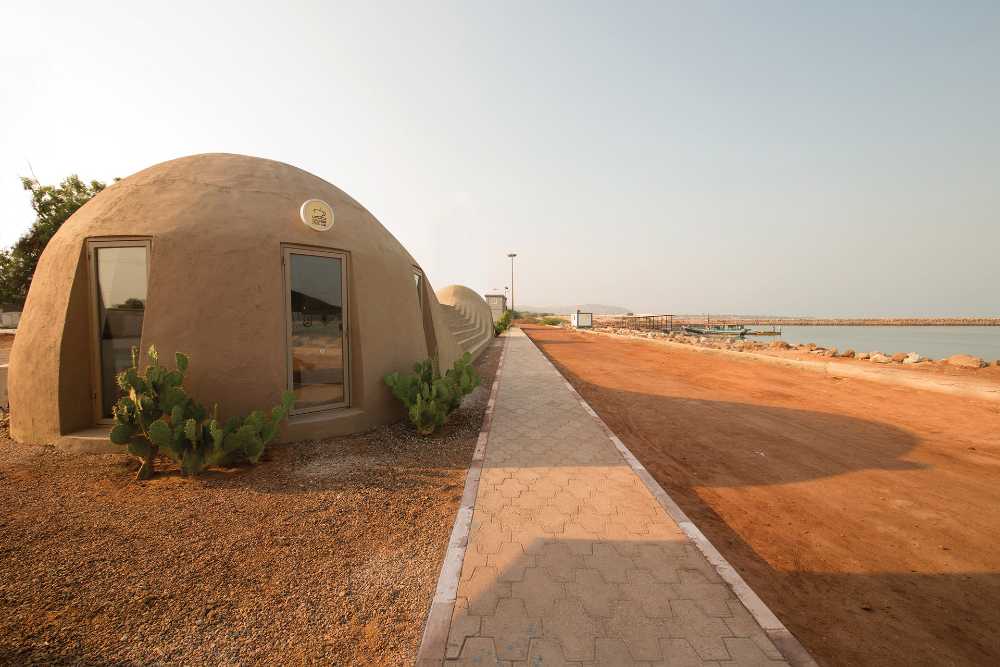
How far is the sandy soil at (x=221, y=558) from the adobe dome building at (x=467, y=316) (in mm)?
10676

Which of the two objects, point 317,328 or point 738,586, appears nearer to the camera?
point 738,586

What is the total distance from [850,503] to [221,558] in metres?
6.19

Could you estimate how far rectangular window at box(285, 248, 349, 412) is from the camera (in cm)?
527

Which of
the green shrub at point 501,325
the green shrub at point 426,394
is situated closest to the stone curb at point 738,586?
the green shrub at point 426,394

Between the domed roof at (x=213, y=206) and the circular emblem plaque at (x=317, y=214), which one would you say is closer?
the domed roof at (x=213, y=206)

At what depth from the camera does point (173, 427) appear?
13.1 ft

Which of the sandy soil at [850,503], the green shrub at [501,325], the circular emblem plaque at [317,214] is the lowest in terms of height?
the sandy soil at [850,503]

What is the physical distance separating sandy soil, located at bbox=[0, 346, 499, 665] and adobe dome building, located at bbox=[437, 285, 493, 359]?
10.7 m

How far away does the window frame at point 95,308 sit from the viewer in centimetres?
482

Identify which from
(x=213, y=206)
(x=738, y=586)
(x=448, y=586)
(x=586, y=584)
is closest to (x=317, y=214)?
(x=213, y=206)

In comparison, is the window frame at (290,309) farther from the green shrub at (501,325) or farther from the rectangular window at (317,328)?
the green shrub at (501,325)

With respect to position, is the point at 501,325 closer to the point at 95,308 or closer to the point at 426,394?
the point at 426,394

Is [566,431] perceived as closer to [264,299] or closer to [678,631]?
[678,631]

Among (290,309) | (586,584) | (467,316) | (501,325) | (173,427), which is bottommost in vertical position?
(586,584)
